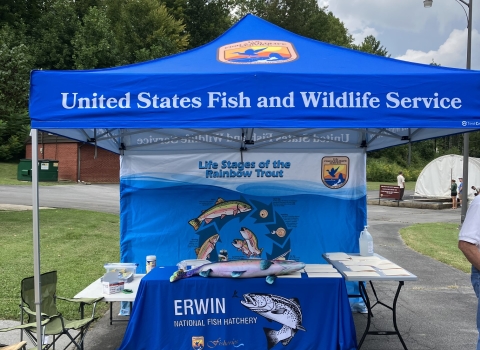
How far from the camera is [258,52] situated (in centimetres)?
426

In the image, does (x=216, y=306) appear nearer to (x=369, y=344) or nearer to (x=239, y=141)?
(x=369, y=344)

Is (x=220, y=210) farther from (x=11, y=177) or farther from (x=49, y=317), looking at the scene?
(x=11, y=177)

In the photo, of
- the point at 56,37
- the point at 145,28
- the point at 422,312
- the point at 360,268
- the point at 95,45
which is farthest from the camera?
the point at 145,28

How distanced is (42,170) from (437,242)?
23421 mm

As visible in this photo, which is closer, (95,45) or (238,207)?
(238,207)

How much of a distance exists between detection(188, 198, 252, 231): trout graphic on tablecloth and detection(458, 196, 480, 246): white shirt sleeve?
2.94 metres

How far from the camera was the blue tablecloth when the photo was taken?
404 centimetres

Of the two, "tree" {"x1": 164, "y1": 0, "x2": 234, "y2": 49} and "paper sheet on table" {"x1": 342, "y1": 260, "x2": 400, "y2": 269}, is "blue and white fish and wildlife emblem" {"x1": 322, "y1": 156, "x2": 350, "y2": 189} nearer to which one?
"paper sheet on table" {"x1": 342, "y1": 260, "x2": 400, "y2": 269}

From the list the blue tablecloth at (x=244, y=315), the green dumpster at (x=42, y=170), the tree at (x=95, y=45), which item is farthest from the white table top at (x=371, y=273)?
the tree at (x=95, y=45)

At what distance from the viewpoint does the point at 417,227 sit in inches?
586

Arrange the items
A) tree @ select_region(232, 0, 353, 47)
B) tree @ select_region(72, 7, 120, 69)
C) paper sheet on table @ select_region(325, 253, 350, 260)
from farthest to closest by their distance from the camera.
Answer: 1. tree @ select_region(232, 0, 353, 47)
2. tree @ select_region(72, 7, 120, 69)
3. paper sheet on table @ select_region(325, 253, 350, 260)

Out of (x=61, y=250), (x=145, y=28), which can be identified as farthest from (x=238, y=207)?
(x=145, y=28)

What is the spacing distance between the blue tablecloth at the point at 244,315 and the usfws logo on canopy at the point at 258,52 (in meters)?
1.94

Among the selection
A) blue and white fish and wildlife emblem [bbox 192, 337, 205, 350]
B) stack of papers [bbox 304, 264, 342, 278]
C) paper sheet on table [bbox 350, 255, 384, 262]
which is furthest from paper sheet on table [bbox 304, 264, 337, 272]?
blue and white fish and wildlife emblem [bbox 192, 337, 205, 350]
